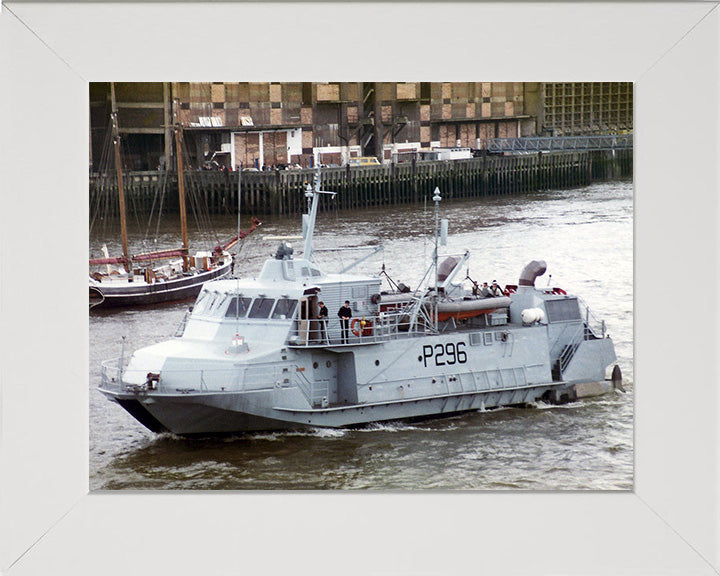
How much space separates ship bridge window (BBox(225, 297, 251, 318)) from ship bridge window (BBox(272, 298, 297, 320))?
437 mm

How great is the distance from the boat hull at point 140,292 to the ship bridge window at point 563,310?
9022 mm

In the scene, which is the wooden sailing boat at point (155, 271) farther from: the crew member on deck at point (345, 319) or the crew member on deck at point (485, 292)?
the crew member on deck at point (345, 319)

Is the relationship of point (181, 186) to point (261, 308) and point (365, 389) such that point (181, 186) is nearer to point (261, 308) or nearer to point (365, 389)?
point (261, 308)

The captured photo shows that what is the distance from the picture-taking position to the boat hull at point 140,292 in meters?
24.8

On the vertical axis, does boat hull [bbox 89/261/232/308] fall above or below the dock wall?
below

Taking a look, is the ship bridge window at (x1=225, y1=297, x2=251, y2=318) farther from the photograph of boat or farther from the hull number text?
the hull number text

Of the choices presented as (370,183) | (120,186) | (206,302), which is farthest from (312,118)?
(206,302)

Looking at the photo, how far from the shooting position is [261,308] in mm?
15617

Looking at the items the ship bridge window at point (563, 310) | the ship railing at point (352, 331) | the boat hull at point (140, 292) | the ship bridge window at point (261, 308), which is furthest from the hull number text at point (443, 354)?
the boat hull at point (140, 292)

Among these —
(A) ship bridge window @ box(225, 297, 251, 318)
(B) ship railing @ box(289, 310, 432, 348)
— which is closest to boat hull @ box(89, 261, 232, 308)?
(A) ship bridge window @ box(225, 297, 251, 318)

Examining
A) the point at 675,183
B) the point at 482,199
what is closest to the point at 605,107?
the point at 482,199

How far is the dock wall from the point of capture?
2783 cm
